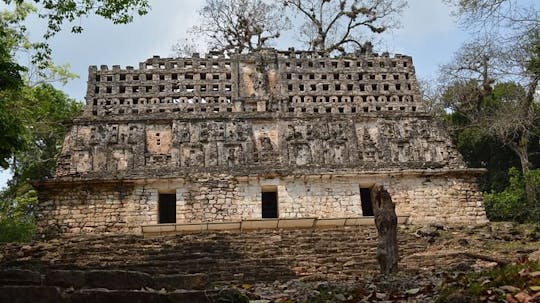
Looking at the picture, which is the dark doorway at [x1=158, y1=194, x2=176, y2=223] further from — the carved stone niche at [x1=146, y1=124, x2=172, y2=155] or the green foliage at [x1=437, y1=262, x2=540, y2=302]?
the green foliage at [x1=437, y1=262, x2=540, y2=302]

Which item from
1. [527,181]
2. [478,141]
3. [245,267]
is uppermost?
[478,141]

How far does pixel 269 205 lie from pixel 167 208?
281 cm

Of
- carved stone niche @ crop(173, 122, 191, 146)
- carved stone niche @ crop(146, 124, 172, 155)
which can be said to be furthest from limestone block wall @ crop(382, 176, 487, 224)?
carved stone niche @ crop(146, 124, 172, 155)

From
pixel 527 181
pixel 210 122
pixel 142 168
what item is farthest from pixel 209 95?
pixel 527 181

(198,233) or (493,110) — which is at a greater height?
(493,110)

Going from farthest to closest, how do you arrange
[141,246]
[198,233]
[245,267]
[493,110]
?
1. [493,110]
2. [198,233]
3. [141,246]
4. [245,267]

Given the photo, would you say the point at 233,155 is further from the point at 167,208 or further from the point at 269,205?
the point at 167,208

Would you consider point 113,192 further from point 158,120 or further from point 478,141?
point 478,141

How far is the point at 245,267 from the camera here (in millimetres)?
11102

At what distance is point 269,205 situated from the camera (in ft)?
56.2

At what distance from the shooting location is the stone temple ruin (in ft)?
51.9

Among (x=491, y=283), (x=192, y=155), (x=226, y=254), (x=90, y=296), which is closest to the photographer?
(x=90, y=296)

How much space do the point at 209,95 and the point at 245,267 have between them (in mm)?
7955

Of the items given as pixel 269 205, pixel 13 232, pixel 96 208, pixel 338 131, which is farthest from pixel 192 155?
pixel 13 232
